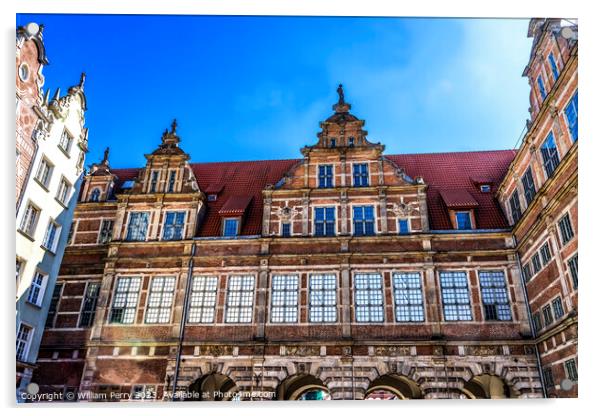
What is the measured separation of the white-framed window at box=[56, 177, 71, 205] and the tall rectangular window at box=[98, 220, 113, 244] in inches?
145

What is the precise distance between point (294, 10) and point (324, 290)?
9820 millimetres

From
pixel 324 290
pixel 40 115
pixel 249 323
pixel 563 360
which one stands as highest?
pixel 40 115


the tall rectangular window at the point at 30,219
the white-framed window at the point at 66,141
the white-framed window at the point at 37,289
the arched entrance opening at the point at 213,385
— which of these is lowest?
the arched entrance opening at the point at 213,385

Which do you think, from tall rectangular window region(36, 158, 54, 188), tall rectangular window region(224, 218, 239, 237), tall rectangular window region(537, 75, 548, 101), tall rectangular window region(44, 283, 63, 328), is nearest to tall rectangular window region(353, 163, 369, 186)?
tall rectangular window region(224, 218, 239, 237)

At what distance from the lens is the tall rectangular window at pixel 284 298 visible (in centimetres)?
1644

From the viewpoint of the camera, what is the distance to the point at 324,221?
18203 mm

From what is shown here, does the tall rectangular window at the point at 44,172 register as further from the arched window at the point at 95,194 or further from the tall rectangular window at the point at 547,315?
the tall rectangular window at the point at 547,315

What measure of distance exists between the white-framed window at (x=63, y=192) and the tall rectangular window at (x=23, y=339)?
13.2ft

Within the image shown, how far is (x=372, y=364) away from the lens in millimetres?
15289

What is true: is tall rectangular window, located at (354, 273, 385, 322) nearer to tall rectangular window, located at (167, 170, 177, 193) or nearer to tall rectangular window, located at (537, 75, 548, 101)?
tall rectangular window, located at (537, 75, 548, 101)

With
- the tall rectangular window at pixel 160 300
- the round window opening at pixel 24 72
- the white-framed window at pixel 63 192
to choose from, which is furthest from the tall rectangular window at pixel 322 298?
the round window opening at pixel 24 72

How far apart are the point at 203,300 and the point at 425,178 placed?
1084cm

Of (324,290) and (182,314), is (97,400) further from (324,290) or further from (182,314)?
(324,290)
